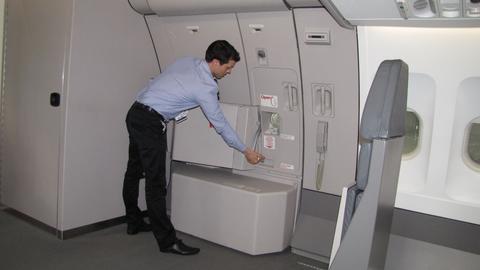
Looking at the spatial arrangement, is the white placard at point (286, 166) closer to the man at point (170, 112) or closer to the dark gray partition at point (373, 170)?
the man at point (170, 112)

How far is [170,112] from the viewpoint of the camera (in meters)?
3.50

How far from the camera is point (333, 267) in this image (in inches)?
84.9

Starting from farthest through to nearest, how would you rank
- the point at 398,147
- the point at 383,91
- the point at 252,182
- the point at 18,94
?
1. the point at 18,94
2. the point at 252,182
3. the point at 398,147
4. the point at 383,91

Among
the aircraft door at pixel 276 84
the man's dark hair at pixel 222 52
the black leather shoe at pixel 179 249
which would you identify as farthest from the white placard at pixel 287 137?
the black leather shoe at pixel 179 249

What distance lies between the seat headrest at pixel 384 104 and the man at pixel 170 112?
147cm

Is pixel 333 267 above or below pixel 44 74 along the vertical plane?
below

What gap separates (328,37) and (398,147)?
115 cm

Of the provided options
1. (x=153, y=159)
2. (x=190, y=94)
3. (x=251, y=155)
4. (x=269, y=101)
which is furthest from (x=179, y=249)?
(x=269, y=101)

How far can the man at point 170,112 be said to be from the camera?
3338 millimetres

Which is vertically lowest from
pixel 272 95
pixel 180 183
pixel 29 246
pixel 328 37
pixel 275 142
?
pixel 29 246

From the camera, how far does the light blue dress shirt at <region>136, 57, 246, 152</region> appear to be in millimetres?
3330

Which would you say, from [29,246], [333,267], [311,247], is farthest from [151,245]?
[333,267]

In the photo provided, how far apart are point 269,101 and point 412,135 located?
47.7 inches

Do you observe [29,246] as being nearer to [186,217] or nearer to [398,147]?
[186,217]
